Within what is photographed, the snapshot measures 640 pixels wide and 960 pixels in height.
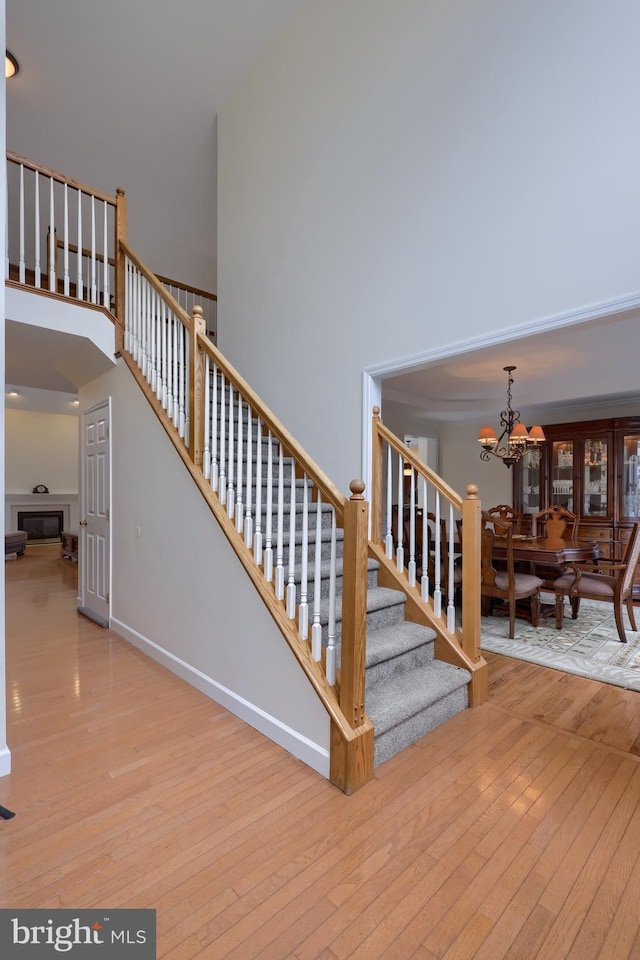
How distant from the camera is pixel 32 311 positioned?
11.8 feet

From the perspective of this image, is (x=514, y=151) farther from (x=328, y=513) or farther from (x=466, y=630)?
(x=466, y=630)

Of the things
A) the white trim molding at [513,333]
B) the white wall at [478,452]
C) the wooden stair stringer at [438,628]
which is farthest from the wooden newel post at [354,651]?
the white wall at [478,452]

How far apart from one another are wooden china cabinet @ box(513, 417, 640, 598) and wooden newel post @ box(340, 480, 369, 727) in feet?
16.7

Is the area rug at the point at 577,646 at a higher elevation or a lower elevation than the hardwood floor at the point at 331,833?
lower

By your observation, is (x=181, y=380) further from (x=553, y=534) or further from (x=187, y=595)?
(x=553, y=534)

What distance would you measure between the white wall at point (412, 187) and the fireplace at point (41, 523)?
27.2 feet

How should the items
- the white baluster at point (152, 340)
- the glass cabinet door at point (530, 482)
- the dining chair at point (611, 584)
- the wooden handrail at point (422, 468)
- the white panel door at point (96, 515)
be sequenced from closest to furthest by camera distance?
the wooden handrail at point (422, 468) → the white baluster at point (152, 340) → the dining chair at point (611, 584) → the white panel door at point (96, 515) → the glass cabinet door at point (530, 482)

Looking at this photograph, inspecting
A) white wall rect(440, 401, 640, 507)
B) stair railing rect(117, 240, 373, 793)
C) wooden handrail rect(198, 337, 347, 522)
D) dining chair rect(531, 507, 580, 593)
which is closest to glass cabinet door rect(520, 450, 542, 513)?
white wall rect(440, 401, 640, 507)

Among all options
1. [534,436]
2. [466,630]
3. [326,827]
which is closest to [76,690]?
[326,827]

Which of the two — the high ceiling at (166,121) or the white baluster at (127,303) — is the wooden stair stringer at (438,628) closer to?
the high ceiling at (166,121)

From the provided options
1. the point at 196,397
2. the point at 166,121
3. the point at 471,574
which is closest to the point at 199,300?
the point at 166,121

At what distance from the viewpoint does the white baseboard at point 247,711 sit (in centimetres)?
215

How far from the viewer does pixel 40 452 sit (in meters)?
10.9

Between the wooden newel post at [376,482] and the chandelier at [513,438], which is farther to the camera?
the chandelier at [513,438]
